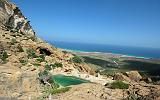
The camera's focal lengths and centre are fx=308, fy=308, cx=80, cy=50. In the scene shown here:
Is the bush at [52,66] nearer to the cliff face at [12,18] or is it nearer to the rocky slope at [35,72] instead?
the rocky slope at [35,72]

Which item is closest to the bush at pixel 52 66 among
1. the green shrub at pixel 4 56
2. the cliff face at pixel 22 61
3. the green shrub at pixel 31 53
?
the cliff face at pixel 22 61

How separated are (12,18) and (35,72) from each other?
45168mm

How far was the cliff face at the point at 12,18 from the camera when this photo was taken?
83.1 m

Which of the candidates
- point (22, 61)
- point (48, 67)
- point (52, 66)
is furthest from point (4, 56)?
point (52, 66)

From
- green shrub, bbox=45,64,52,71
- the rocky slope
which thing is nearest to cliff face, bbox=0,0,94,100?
the rocky slope

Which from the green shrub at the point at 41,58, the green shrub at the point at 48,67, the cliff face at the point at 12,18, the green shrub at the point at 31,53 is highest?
the cliff face at the point at 12,18

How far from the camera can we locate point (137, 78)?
63.9m

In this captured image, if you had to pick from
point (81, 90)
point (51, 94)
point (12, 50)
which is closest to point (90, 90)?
point (81, 90)

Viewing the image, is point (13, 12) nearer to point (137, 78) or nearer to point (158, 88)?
point (137, 78)

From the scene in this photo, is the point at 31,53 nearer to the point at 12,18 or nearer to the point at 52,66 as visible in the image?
the point at 52,66

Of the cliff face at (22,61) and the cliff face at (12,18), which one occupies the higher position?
the cliff face at (12,18)

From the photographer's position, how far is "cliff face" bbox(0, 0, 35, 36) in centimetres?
8306

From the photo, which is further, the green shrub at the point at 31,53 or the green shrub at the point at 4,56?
the green shrub at the point at 31,53

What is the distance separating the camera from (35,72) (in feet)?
154
